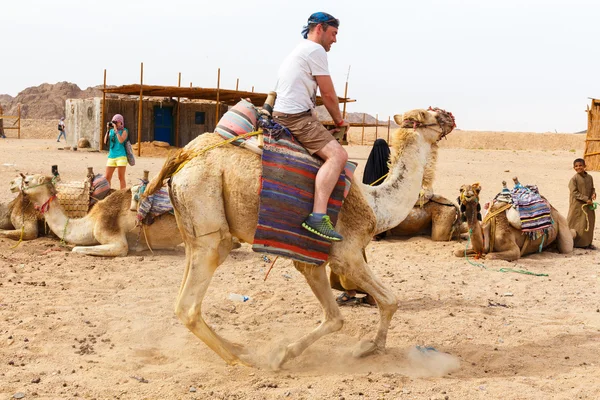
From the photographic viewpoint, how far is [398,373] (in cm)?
517

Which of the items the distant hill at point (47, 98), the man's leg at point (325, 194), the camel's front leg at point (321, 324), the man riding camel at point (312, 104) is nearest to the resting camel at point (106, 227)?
the camel's front leg at point (321, 324)

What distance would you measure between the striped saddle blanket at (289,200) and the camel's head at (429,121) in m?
0.86

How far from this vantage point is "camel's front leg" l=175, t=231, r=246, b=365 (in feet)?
17.0

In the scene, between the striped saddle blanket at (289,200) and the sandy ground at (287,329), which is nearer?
the sandy ground at (287,329)

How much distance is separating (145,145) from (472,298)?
22.0 meters

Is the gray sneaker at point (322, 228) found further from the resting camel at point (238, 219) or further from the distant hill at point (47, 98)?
the distant hill at point (47, 98)

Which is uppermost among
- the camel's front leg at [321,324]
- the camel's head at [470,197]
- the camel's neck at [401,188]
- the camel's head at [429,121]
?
the camel's head at [429,121]

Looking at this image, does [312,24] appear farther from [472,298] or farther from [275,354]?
[472,298]

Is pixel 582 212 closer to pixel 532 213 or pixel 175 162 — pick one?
pixel 532 213

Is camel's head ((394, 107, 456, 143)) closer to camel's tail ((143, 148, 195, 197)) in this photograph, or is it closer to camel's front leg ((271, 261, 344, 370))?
camel's front leg ((271, 261, 344, 370))

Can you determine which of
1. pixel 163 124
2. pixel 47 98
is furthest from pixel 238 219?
pixel 47 98

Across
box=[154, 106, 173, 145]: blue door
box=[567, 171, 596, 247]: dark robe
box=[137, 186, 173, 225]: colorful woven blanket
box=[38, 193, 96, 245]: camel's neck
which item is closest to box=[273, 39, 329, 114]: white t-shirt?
box=[137, 186, 173, 225]: colorful woven blanket

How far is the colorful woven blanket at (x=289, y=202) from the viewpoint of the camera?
506cm

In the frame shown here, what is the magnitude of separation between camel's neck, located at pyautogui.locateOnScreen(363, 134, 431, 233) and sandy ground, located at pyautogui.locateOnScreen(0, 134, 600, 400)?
3.83ft
